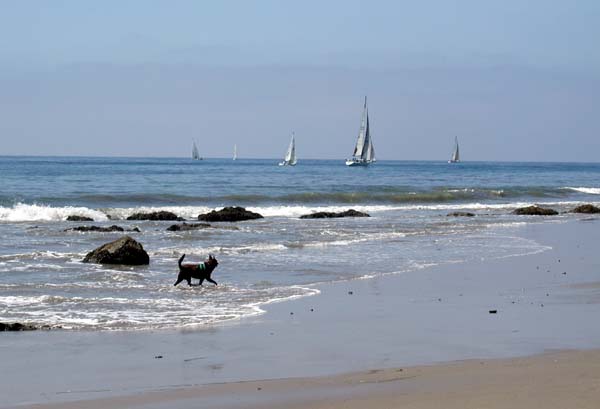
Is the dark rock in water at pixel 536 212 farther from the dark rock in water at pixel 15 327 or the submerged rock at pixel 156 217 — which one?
the dark rock in water at pixel 15 327

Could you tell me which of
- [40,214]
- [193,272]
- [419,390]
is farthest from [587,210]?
[419,390]

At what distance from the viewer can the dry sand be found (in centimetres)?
634

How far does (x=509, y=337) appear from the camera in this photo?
9.17m

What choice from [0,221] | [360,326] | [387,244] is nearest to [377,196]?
[0,221]

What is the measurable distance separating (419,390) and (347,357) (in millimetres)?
1591

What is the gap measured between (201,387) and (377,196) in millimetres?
45531

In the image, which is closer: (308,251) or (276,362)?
(276,362)

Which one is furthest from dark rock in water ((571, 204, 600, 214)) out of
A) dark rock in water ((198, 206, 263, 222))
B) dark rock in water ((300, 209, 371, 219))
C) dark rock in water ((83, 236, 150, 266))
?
dark rock in water ((83, 236, 150, 266))

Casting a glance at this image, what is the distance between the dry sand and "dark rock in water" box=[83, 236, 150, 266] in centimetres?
981

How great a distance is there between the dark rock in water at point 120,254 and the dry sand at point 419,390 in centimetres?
981

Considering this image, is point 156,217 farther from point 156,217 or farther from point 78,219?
point 78,219

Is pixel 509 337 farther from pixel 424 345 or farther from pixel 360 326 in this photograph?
pixel 360 326

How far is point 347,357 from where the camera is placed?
27.3 ft

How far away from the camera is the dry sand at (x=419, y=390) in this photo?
6.34m
